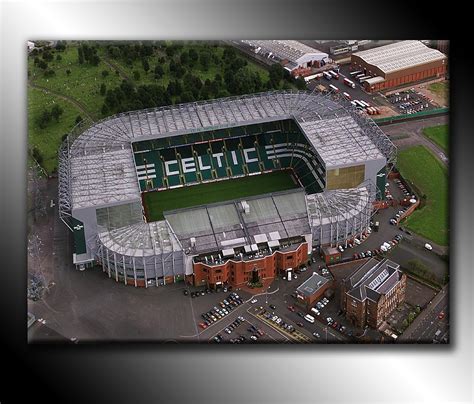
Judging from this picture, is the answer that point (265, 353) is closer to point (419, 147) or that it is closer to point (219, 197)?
point (219, 197)

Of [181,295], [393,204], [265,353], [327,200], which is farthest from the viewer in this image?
[393,204]

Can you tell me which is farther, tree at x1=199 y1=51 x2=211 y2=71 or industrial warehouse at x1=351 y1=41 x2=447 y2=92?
tree at x1=199 y1=51 x2=211 y2=71

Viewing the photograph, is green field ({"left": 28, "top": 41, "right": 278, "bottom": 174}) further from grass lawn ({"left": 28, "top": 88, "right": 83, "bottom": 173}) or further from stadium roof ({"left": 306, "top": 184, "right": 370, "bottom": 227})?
stadium roof ({"left": 306, "top": 184, "right": 370, "bottom": 227})

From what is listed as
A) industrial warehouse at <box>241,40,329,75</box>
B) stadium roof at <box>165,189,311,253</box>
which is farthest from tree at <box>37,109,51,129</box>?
stadium roof at <box>165,189,311,253</box>

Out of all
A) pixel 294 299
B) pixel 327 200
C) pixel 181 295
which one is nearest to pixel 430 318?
pixel 294 299

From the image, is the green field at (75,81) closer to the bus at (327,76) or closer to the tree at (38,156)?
the tree at (38,156)

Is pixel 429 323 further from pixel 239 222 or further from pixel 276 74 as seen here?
pixel 276 74

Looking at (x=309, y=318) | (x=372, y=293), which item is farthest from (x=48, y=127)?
(x=372, y=293)
